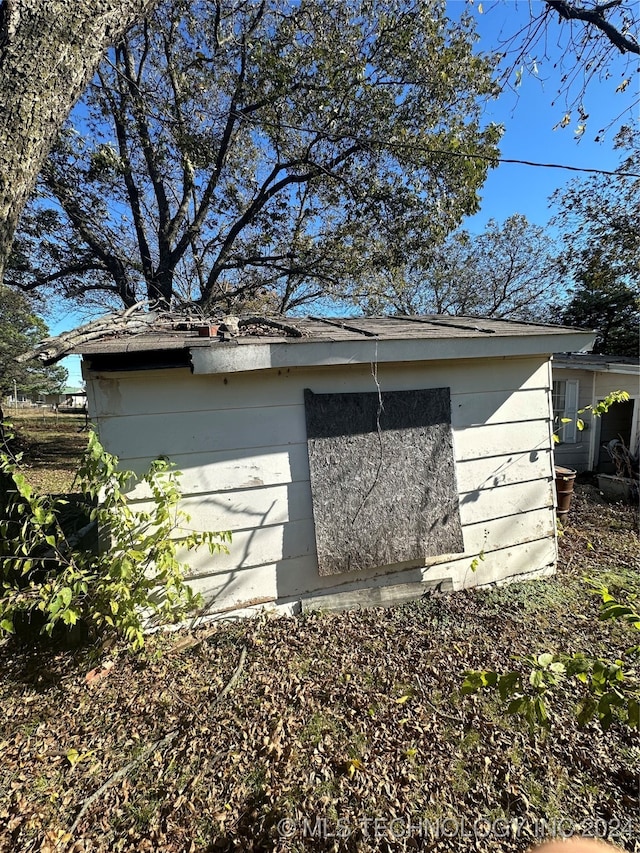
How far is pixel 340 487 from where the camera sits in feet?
10.6

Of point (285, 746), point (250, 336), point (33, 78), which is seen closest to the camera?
point (33, 78)

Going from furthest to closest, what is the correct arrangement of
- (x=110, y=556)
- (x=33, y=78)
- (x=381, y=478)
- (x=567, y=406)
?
1. (x=567, y=406)
2. (x=381, y=478)
3. (x=110, y=556)
4. (x=33, y=78)

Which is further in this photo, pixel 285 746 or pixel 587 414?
pixel 587 414

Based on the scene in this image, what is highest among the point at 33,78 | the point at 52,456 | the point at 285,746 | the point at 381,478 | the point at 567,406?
the point at 33,78

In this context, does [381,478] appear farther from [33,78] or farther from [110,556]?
[33,78]

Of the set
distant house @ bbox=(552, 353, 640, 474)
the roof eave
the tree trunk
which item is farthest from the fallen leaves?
distant house @ bbox=(552, 353, 640, 474)

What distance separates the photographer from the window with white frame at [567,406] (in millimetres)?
9523

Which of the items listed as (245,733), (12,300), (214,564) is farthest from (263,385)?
(12,300)

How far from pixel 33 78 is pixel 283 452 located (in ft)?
8.34

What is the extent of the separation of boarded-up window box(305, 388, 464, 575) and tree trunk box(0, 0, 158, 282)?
2107 mm

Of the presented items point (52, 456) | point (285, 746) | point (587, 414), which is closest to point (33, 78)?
point (285, 746)

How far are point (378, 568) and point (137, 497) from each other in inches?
84.3

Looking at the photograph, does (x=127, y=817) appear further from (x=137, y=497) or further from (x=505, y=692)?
(x=505, y=692)

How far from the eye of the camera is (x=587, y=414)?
31.8ft
